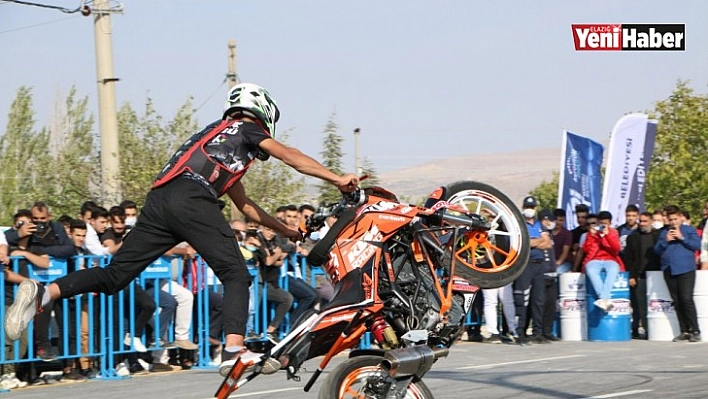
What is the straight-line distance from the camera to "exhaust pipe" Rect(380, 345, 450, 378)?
6.40m

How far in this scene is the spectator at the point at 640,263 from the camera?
1683 cm

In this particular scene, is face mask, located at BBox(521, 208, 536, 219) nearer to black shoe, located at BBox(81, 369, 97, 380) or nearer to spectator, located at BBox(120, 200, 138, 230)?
spectator, located at BBox(120, 200, 138, 230)

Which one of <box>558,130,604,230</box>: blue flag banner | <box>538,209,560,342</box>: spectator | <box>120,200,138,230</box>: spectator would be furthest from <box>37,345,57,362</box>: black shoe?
<box>558,130,604,230</box>: blue flag banner

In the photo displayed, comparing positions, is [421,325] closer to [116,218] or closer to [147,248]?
[147,248]

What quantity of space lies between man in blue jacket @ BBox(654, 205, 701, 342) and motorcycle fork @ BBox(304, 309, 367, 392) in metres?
10.2

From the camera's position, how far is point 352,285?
6.62 m

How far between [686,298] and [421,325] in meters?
10.1

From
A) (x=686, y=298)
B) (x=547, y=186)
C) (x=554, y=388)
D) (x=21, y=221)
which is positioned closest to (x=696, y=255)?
(x=686, y=298)

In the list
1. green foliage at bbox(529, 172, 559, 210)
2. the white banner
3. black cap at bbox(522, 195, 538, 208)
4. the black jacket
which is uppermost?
green foliage at bbox(529, 172, 559, 210)

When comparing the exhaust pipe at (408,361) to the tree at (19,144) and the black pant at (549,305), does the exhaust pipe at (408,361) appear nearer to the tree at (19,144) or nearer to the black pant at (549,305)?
the black pant at (549,305)

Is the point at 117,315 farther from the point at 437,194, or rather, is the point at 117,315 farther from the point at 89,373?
the point at 437,194

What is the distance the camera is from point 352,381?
6.39 meters

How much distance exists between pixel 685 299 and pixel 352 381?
10.6 metres

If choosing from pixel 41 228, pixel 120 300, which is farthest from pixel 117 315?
pixel 41 228
